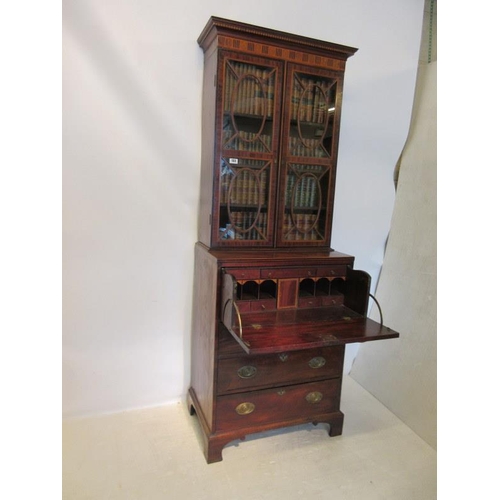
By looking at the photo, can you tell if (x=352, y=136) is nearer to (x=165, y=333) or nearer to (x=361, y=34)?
(x=361, y=34)

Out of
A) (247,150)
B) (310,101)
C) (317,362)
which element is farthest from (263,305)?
(310,101)

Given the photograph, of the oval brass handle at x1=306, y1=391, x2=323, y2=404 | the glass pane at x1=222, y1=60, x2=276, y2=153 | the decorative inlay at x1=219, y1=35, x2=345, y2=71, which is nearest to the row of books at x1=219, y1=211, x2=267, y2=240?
the glass pane at x1=222, y1=60, x2=276, y2=153

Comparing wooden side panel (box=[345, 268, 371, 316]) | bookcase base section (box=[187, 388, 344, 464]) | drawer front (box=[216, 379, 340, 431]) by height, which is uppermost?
wooden side panel (box=[345, 268, 371, 316])

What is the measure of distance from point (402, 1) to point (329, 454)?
9.16 ft

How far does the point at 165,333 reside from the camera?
222 cm

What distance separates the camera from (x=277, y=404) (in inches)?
75.9

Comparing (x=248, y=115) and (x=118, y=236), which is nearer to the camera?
(x=248, y=115)

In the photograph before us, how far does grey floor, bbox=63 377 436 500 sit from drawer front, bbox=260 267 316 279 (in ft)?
3.04

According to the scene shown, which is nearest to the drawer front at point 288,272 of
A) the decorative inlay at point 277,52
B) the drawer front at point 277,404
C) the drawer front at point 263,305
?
the drawer front at point 263,305

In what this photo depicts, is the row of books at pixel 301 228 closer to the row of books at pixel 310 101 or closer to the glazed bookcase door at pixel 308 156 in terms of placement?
the glazed bookcase door at pixel 308 156

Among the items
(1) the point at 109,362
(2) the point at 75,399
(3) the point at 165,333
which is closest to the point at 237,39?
(3) the point at 165,333

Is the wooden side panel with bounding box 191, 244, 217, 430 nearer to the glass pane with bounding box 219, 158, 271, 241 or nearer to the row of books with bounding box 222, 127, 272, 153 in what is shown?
the glass pane with bounding box 219, 158, 271, 241

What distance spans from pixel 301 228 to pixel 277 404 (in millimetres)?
937

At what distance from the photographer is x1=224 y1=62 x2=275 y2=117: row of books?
179cm
